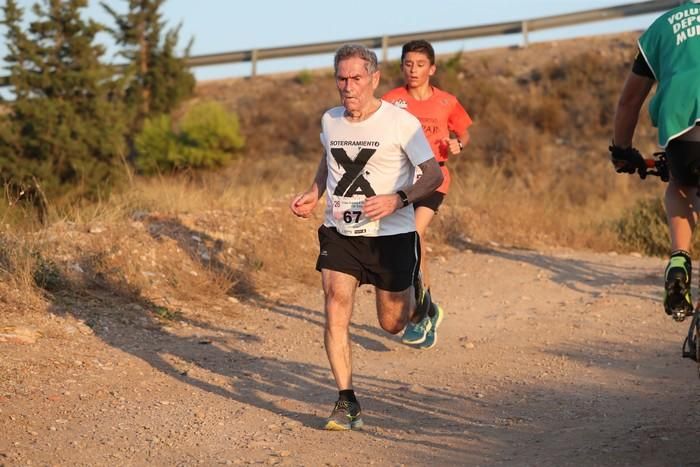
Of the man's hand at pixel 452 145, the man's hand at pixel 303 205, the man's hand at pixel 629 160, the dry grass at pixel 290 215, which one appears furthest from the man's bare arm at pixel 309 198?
the dry grass at pixel 290 215

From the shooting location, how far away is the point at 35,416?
6488 millimetres

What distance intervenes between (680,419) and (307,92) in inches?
1172

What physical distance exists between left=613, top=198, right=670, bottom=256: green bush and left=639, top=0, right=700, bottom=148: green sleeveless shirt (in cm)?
1040

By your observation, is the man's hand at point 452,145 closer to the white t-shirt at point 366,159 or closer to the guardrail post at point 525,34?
the white t-shirt at point 366,159

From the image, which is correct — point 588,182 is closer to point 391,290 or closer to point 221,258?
point 221,258

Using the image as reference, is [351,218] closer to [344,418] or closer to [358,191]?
[358,191]

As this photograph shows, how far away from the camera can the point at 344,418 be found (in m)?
6.23

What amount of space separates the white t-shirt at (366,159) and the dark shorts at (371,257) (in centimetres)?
6

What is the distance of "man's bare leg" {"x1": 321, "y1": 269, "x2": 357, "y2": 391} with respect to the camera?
6.33m

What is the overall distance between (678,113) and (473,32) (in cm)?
2959

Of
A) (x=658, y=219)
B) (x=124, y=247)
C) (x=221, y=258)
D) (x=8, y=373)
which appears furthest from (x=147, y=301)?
(x=658, y=219)

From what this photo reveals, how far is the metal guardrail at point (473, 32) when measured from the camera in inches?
1241

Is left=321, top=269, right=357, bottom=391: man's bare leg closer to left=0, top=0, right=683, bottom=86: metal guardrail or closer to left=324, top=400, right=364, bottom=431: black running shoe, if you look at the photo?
left=324, top=400, right=364, bottom=431: black running shoe

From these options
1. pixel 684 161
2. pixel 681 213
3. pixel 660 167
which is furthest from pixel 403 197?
pixel 684 161
